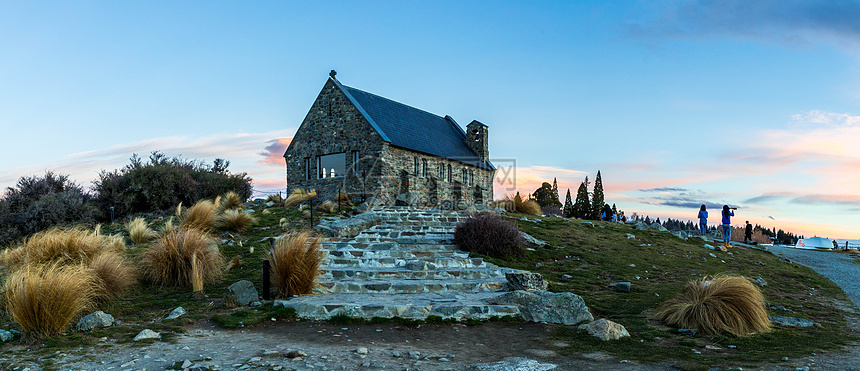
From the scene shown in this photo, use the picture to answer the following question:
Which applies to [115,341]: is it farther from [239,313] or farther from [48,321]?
[239,313]

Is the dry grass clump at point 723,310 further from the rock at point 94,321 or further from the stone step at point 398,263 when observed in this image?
the rock at point 94,321

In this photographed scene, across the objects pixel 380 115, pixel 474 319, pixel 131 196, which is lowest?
pixel 474 319

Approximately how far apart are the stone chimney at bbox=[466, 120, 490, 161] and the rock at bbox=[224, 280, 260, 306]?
80.5ft

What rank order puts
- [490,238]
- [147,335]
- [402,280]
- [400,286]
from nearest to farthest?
[147,335] < [400,286] < [402,280] < [490,238]

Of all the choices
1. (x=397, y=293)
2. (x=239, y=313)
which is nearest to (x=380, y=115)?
(x=397, y=293)

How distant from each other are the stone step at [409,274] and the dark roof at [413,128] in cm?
1282

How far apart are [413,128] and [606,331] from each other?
21982mm

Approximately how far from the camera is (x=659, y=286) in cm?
1065

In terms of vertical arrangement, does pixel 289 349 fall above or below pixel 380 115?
below

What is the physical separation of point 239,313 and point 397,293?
2.98 meters

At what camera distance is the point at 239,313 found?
7.36m

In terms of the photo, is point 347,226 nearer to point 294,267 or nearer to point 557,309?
point 294,267

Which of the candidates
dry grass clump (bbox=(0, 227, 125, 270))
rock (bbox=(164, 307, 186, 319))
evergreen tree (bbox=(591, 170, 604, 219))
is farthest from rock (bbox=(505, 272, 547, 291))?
evergreen tree (bbox=(591, 170, 604, 219))

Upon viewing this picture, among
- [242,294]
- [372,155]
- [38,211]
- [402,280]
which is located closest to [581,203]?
[372,155]
